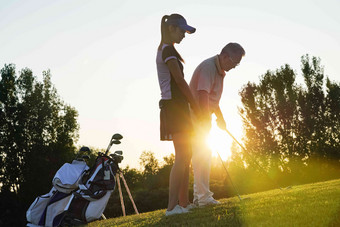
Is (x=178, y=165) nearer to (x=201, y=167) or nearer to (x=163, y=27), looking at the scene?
(x=201, y=167)

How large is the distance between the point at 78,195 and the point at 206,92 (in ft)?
8.51

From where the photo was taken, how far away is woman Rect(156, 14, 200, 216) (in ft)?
14.3

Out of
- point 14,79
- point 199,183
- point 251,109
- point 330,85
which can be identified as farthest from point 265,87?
point 199,183

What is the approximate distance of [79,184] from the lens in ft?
18.0

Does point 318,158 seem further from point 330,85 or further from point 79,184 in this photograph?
point 79,184

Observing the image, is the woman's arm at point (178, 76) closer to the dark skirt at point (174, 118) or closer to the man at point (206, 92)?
the dark skirt at point (174, 118)

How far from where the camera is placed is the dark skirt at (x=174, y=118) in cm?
438

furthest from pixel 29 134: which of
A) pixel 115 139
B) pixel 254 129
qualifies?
pixel 115 139

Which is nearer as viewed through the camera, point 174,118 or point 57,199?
point 174,118

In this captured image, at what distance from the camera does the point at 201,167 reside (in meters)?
5.73

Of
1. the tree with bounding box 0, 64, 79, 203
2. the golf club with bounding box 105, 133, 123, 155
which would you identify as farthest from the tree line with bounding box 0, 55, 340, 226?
the golf club with bounding box 105, 133, 123, 155

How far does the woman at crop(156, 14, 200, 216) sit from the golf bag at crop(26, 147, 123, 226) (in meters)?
1.49

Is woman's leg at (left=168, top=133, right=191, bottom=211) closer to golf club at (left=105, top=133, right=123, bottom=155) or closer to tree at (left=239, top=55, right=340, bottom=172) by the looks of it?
golf club at (left=105, top=133, right=123, bottom=155)

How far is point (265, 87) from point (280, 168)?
919 centimetres
